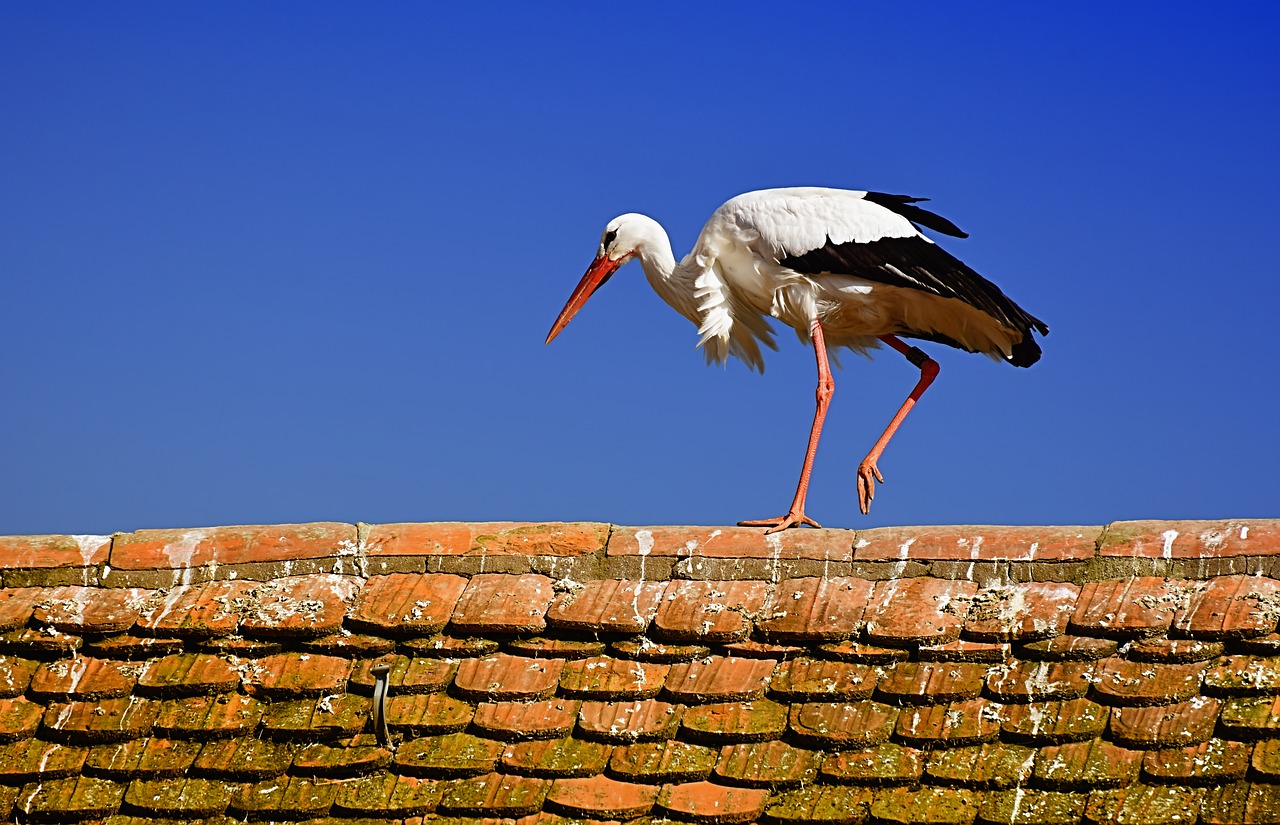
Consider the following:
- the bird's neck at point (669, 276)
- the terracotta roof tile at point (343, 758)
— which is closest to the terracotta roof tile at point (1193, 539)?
the terracotta roof tile at point (343, 758)

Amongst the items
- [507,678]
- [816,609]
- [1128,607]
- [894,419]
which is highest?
[894,419]

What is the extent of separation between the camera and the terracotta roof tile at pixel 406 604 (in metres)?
3.90

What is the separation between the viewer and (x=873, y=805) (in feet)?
10.5

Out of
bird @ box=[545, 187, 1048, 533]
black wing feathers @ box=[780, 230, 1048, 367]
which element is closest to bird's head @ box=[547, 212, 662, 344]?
bird @ box=[545, 187, 1048, 533]

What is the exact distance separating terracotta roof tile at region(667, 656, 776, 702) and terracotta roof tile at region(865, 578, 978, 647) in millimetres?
301

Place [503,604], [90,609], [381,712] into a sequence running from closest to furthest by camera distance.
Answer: [381,712]
[503,604]
[90,609]

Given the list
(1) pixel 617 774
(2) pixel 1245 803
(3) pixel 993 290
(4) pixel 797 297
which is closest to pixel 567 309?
(4) pixel 797 297

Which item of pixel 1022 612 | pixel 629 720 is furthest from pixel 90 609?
pixel 1022 612

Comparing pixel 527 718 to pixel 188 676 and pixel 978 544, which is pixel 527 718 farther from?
pixel 978 544

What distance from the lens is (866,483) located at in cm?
628

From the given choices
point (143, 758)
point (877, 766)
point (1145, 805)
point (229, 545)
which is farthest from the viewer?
point (229, 545)

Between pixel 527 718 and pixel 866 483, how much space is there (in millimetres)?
3016

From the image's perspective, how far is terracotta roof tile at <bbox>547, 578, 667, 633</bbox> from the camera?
12.5 ft

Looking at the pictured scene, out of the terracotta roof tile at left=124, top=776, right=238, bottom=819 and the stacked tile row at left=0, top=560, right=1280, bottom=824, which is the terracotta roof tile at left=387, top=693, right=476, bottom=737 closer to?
the stacked tile row at left=0, top=560, right=1280, bottom=824
